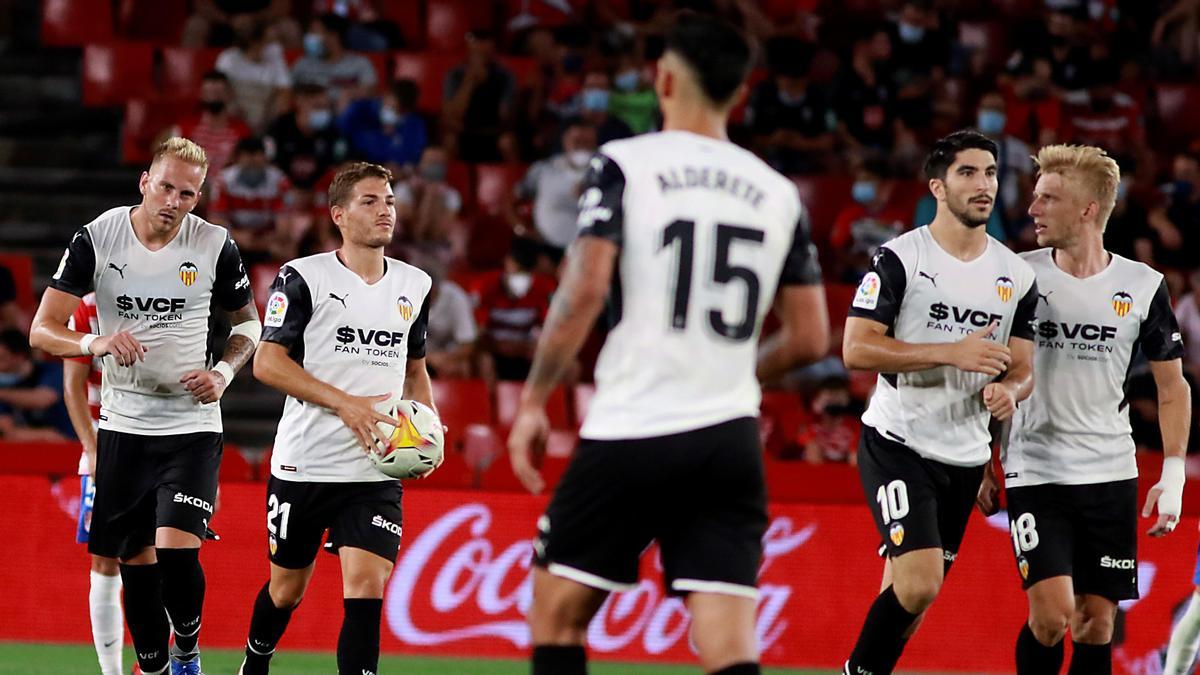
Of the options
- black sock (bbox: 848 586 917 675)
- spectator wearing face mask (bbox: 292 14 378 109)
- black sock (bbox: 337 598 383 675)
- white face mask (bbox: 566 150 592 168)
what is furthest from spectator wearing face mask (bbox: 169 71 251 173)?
black sock (bbox: 848 586 917 675)

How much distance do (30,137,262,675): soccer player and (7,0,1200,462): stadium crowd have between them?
4.39 meters

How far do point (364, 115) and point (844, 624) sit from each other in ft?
24.0

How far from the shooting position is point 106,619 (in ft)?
25.7

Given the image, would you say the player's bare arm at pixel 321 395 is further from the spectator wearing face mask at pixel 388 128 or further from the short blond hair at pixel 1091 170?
the spectator wearing face mask at pixel 388 128

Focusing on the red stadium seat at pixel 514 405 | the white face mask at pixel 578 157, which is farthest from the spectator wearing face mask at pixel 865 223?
the red stadium seat at pixel 514 405

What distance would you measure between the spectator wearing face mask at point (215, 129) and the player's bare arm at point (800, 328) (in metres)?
10.5

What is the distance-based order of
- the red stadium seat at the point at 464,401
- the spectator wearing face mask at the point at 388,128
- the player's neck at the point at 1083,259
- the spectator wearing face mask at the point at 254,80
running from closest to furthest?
the player's neck at the point at 1083,259
the red stadium seat at the point at 464,401
the spectator wearing face mask at the point at 388,128
the spectator wearing face mask at the point at 254,80

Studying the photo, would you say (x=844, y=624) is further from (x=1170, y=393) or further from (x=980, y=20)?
(x=980, y=20)

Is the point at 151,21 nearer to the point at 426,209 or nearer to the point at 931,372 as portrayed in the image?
the point at 426,209

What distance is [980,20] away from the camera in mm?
17672

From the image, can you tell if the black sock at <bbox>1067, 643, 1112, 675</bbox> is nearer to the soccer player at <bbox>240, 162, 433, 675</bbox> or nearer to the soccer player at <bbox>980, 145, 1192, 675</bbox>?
the soccer player at <bbox>980, 145, 1192, 675</bbox>

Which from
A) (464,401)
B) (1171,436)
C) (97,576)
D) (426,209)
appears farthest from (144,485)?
(426,209)

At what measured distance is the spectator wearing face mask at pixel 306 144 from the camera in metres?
14.8

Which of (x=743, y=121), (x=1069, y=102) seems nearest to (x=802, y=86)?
(x=743, y=121)
